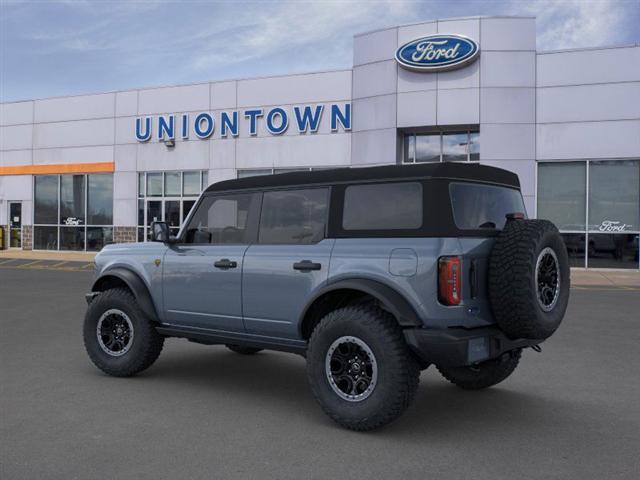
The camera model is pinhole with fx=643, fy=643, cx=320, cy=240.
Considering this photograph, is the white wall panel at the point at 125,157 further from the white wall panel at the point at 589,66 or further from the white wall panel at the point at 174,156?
the white wall panel at the point at 589,66

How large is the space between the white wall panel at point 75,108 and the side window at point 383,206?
24.0m

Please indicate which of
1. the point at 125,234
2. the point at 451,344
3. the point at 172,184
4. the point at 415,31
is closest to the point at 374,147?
the point at 415,31

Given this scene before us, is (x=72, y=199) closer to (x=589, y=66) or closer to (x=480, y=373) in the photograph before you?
(x=589, y=66)

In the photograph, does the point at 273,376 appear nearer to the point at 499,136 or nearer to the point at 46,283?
the point at 46,283

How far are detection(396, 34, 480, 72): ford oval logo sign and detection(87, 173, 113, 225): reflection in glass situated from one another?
13.4 meters

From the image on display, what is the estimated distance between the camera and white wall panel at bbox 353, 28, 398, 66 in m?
22.0

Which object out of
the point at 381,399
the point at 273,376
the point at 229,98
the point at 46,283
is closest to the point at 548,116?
the point at 229,98

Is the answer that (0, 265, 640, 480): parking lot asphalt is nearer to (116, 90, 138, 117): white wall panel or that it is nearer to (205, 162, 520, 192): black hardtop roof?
(205, 162, 520, 192): black hardtop roof

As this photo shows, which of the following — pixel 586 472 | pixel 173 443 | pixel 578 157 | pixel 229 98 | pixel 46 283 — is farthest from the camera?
pixel 229 98

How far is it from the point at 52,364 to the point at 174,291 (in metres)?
1.86

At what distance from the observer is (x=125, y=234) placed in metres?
26.6

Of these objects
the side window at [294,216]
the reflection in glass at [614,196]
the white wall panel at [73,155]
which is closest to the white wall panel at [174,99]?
the white wall panel at [73,155]

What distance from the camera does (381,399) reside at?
14.8 feet

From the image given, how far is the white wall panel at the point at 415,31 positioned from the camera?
848 inches
